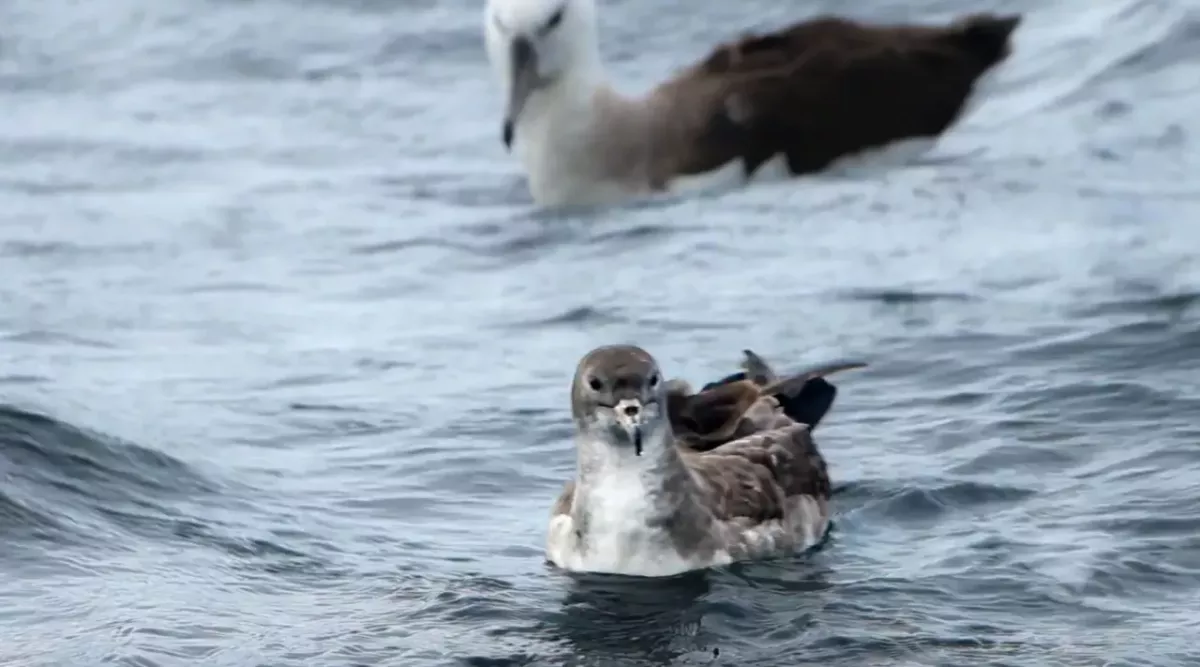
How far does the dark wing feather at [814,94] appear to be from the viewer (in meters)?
15.3

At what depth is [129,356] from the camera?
12789 millimetres

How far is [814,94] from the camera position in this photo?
15.4 meters

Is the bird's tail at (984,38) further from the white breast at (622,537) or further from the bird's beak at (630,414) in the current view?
the bird's beak at (630,414)

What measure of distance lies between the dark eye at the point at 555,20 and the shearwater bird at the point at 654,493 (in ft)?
21.9

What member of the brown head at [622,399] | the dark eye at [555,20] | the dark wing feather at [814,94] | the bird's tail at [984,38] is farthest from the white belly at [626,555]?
the bird's tail at [984,38]

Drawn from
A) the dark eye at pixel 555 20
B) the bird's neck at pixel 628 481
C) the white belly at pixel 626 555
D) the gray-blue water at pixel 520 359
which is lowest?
the gray-blue water at pixel 520 359

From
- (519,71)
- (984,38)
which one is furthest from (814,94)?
(519,71)

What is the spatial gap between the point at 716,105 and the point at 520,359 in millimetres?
3297

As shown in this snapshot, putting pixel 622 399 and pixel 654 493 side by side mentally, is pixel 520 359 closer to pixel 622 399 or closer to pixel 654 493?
pixel 654 493

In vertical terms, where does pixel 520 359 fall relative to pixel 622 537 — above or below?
below

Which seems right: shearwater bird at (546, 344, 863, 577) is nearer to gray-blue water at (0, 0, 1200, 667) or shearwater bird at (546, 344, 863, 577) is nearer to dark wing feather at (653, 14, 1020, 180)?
gray-blue water at (0, 0, 1200, 667)

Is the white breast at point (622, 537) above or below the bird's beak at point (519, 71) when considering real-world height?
below

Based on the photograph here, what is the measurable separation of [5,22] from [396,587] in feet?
51.3

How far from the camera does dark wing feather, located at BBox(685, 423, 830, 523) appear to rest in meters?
9.30
